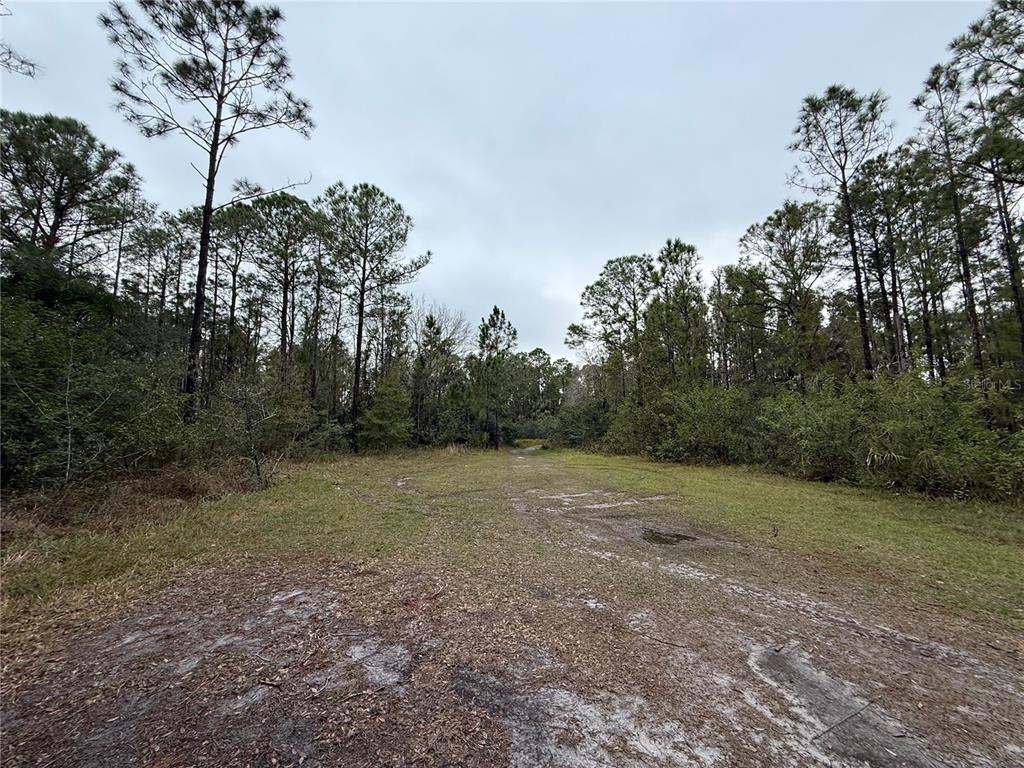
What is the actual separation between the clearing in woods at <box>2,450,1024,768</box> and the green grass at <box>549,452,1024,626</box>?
0.16 ft

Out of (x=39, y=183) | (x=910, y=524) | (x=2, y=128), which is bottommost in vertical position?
(x=910, y=524)

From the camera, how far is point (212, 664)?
2.19 meters

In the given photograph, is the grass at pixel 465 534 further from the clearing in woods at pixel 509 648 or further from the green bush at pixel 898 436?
the green bush at pixel 898 436

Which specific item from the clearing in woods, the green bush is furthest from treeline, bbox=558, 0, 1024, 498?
the clearing in woods

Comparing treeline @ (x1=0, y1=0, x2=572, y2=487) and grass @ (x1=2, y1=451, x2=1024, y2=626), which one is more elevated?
treeline @ (x1=0, y1=0, x2=572, y2=487)

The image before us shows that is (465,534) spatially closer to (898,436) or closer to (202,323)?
(898,436)

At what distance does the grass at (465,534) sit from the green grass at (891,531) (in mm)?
19

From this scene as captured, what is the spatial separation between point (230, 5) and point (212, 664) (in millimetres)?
12204

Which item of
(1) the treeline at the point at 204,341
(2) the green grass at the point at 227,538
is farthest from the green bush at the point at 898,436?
(1) the treeline at the point at 204,341

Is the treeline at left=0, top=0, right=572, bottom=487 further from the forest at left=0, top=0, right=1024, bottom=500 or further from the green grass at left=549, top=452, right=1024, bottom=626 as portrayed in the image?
the green grass at left=549, top=452, right=1024, bottom=626

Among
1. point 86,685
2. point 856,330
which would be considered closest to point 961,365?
point 856,330

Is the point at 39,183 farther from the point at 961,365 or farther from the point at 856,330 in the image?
the point at 856,330

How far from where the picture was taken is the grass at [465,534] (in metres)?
3.38

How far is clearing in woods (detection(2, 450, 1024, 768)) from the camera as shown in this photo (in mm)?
1660
